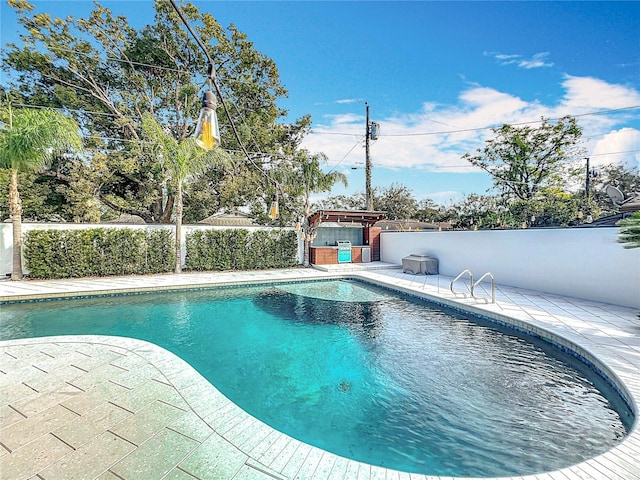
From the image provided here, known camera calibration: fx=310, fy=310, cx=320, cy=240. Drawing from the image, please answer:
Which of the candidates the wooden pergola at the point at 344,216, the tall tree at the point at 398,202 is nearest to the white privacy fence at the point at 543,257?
the wooden pergola at the point at 344,216

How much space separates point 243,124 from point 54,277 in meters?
9.72

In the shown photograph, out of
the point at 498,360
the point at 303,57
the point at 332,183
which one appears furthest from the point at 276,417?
the point at 303,57

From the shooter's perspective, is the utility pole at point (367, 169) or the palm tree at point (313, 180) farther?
the utility pole at point (367, 169)

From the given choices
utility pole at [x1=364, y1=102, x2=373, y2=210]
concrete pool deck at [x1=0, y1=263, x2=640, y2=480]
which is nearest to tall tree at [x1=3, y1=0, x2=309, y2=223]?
utility pole at [x1=364, y1=102, x2=373, y2=210]

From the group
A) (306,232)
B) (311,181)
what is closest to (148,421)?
(306,232)

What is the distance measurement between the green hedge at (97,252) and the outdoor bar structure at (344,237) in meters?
5.95

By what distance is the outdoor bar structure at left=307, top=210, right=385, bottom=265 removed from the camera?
1383cm

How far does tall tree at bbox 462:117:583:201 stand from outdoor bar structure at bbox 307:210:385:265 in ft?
43.5

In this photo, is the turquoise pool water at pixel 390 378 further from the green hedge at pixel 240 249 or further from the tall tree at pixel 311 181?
the tall tree at pixel 311 181

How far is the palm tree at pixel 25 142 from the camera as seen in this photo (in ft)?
28.2

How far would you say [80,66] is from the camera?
43.7 feet

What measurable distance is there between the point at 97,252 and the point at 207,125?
9.89 m

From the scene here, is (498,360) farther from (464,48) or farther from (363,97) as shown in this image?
(363,97)

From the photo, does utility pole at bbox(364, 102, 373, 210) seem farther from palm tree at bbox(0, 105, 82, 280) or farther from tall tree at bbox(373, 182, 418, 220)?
tall tree at bbox(373, 182, 418, 220)
